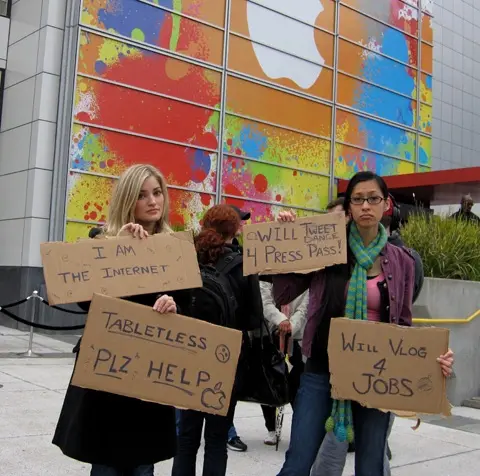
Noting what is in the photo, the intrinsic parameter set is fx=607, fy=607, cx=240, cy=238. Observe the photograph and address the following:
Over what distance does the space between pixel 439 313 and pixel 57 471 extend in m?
5.27

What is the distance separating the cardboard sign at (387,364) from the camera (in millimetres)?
2891

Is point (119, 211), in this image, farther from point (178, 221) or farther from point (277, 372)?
point (178, 221)

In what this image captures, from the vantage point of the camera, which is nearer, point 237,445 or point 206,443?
point 206,443

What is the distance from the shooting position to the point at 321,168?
1830 centimetres

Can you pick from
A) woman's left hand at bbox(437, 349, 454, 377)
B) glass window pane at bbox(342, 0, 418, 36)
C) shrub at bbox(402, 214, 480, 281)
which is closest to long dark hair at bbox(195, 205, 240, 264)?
woman's left hand at bbox(437, 349, 454, 377)

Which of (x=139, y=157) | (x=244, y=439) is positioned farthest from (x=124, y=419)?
(x=139, y=157)

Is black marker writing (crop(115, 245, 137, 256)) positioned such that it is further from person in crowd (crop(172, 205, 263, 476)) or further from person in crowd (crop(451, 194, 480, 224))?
person in crowd (crop(451, 194, 480, 224))

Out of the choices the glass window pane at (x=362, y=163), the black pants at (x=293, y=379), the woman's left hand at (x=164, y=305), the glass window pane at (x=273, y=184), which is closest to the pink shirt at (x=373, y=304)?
the woman's left hand at (x=164, y=305)

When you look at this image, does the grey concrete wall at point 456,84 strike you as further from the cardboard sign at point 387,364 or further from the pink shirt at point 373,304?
the cardboard sign at point 387,364

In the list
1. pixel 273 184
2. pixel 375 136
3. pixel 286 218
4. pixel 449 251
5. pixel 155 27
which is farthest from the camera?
pixel 375 136

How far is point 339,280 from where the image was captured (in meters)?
3.14

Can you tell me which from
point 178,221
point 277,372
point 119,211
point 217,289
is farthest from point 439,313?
point 178,221

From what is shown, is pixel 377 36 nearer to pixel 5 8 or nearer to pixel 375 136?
pixel 375 136

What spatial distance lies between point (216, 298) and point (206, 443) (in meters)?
0.84
